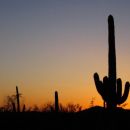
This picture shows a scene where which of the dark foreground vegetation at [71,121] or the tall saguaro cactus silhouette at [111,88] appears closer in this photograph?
the dark foreground vegetation at [71,121]

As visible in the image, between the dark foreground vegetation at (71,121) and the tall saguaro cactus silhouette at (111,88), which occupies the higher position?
the tall saguaro cactus silhouette at (111,88)

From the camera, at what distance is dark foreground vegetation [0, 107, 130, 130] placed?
1956 centimetres

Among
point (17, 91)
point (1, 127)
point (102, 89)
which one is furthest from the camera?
point (17, 91)

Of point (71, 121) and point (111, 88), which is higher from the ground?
point (111, 88)

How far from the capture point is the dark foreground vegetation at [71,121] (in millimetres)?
19562

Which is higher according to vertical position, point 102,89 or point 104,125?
point 102,89

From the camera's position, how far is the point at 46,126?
1964cm

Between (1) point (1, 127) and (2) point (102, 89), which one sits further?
(2) point (102, 89)

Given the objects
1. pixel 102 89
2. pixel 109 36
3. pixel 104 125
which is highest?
pixel 109 36

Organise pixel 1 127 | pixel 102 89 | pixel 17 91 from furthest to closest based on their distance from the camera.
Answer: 1. pixel 17 91
2. pixel 102 89
3. pixel 1 127

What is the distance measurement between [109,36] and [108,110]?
11.8 feet

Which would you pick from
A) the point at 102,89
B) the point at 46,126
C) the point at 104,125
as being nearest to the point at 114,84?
the point at 102,89

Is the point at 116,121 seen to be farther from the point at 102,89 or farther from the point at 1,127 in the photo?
the point at 1,127

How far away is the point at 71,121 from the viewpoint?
2067 cm
